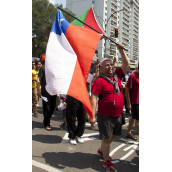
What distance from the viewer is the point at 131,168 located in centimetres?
291

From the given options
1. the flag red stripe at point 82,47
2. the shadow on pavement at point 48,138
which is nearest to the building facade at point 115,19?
the shadow on pavement at point 48,138

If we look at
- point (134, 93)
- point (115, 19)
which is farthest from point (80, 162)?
point (115, 19)

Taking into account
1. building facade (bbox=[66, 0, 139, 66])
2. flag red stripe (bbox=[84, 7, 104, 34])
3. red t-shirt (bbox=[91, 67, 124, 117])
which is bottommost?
red t-shirt (bbox=[91, 67, 124, 117])

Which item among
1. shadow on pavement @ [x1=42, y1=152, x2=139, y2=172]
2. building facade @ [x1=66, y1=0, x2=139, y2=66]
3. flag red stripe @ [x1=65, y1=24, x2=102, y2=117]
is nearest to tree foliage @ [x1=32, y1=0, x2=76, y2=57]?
building facade @ [x1=66, y1=0, x2=139, y2=66]

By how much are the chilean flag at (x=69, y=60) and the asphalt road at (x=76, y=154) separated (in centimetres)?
103

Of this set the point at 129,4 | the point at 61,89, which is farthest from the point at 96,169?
the point at 129,4

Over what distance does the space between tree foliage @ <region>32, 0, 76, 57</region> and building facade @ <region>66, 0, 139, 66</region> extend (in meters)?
23.1

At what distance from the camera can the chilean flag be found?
9.32 ft

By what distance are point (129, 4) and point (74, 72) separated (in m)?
91.8

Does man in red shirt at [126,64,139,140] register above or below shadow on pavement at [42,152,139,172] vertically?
above

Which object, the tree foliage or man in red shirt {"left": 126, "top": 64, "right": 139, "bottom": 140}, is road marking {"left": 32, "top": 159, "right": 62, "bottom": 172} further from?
the tree foliage

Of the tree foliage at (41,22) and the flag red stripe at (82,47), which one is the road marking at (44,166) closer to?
the flag red stripe at (82,47)

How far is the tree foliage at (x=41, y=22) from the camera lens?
3212 cm
